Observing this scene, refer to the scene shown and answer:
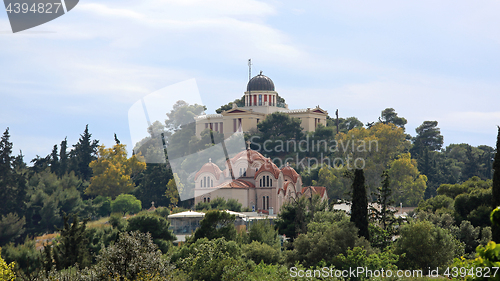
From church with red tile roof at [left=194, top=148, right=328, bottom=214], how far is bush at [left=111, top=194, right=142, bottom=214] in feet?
28.5

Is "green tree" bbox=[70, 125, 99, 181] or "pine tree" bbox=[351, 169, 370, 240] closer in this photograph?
"pine tree" bbox=[351, 169, 370, 240]

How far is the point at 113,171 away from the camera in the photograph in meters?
71.4

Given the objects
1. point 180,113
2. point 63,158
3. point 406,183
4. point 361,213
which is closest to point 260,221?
point 361,213

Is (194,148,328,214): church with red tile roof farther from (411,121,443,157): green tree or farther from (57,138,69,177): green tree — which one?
(411,121,443,157): green tree

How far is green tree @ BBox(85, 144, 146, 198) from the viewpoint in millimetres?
70750

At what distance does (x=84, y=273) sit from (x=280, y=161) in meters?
60.5

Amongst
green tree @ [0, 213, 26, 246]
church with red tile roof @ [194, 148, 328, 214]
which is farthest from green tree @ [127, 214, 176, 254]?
church with red tile roof @ [194, 148, 328, 214]

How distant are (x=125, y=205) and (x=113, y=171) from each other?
7.97 m

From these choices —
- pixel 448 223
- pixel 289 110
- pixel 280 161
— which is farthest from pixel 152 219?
pixel 289 110

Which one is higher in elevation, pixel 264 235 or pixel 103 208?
pixel 103 208

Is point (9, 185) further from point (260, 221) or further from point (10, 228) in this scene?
point (260, 221)

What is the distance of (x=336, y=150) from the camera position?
7538cm

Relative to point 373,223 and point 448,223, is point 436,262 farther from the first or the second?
point 448,223

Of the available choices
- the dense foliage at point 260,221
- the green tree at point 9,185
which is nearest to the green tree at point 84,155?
the dense foliage at point 260,221
